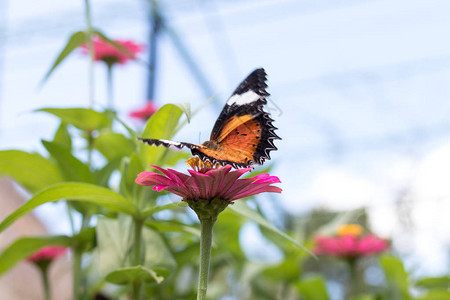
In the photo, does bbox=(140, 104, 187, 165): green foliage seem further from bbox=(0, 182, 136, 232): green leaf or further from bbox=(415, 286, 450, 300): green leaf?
bbox=(415, 286, 450, 300): green leaf

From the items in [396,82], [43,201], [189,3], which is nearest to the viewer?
[43,201]

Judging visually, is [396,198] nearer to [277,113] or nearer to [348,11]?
[348,11]

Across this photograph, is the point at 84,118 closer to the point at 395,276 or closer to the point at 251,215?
the point at 251,215

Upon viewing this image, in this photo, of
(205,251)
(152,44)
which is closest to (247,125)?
(205,251)

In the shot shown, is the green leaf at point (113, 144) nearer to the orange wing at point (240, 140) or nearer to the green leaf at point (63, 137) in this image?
the green leaf at point (63, 137)

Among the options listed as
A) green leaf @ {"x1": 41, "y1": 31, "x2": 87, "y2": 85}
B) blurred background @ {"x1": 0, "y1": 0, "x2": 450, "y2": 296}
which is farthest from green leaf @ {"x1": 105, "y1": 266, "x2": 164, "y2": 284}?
blurred background @ {"x1": 0, "y1": 0, "x2": 450, "y2": 296}

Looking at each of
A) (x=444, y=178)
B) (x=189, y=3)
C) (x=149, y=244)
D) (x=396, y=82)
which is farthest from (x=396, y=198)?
(x=149, y=244)

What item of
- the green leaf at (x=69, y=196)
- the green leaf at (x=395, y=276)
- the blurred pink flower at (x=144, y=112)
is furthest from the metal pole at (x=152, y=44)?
the green leaf at (x=69, y=196)
